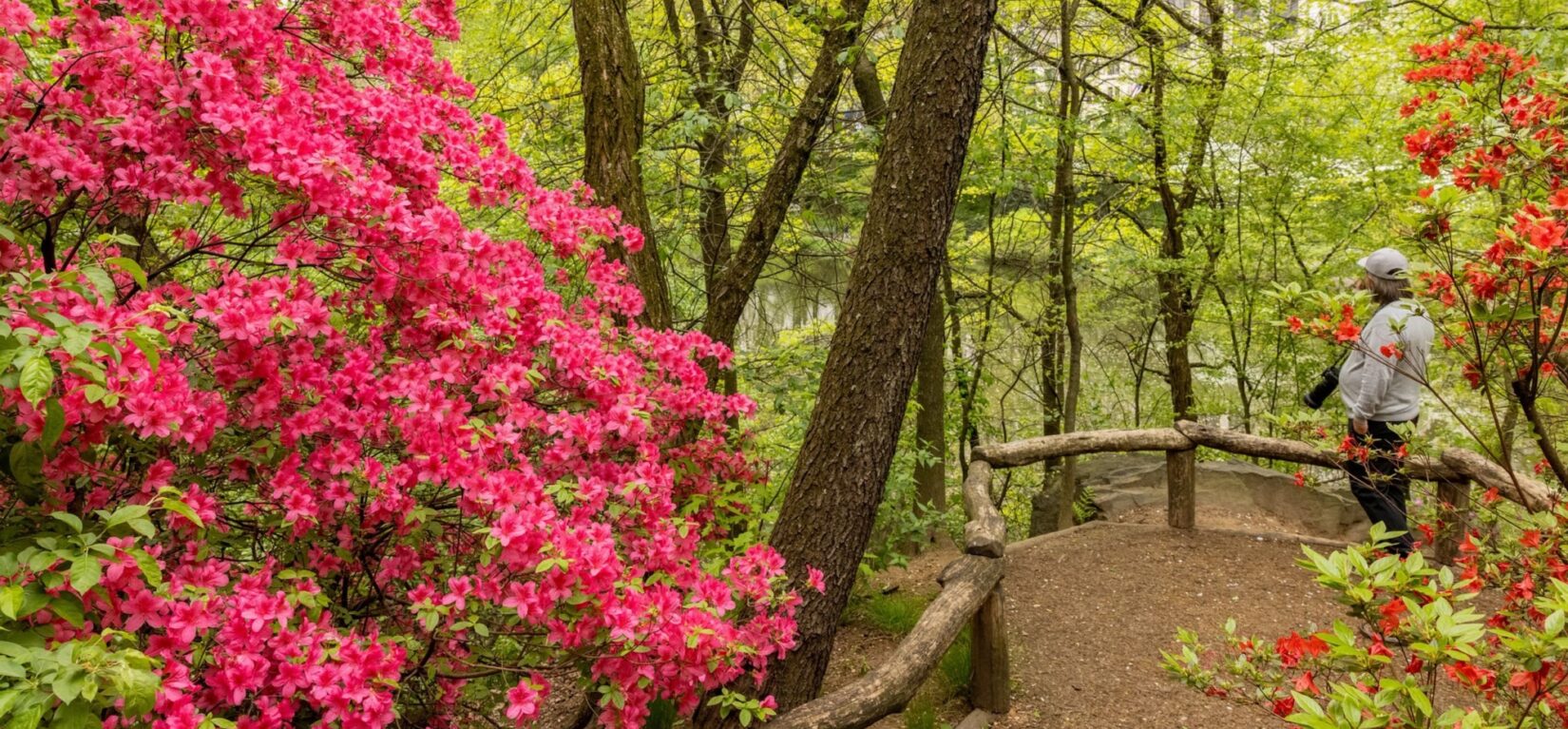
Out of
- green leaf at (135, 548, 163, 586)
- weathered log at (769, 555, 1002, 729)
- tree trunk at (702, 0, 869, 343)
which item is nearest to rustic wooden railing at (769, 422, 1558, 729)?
weathered log at (769, 555, 1002, 729)

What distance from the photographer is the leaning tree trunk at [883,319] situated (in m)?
2.85

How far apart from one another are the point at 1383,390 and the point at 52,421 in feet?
15.8

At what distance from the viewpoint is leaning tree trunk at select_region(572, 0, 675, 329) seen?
369 cm

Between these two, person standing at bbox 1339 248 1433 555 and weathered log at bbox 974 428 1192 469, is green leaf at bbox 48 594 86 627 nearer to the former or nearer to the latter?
person standing at bbox 1339 248 1433 555

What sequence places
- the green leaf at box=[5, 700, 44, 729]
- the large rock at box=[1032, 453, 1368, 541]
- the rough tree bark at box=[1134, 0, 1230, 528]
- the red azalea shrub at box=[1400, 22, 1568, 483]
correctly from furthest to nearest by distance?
the rough tree bark at box=[1134, 0, 1230, 528], the large rock at box=[1032, 453, 1368, 541], the red azalea shrub at box=[1400, 22, 1568, 483], the green leaf at box=[5, 700, 44, 729]

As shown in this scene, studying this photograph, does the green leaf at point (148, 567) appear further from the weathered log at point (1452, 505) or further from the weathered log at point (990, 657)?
the weathered log at point (1452, 505)

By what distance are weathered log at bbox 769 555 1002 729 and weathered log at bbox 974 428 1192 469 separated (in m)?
1.51

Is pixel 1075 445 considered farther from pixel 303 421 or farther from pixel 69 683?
pixel 69 683

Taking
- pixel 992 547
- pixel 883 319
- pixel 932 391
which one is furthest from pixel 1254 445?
pixel 883 319

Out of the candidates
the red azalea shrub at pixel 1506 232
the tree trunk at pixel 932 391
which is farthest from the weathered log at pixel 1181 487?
the red azalea shrub at pixel 1506 232

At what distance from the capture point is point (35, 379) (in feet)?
4.15

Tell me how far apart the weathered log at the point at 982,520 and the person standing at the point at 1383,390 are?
4.93 feet

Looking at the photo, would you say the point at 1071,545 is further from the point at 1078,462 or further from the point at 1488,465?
the point at 1078,462

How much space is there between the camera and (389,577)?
2.34m
